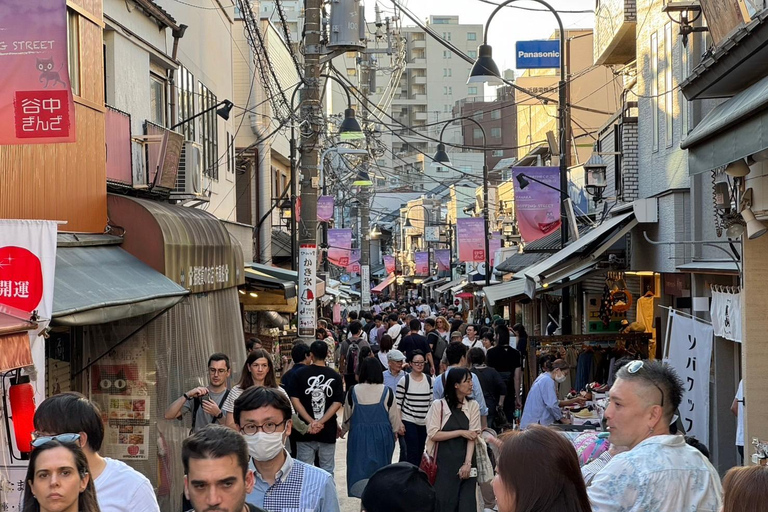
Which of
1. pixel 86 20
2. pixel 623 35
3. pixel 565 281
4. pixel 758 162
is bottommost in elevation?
pixel 565 281

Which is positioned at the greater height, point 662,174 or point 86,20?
point 86,20

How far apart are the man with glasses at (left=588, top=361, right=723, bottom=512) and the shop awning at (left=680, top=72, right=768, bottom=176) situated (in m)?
3.45

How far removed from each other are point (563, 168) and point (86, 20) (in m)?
10.5

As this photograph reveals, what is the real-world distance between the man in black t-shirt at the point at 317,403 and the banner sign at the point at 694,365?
416cm

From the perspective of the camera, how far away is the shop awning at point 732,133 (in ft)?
25.5

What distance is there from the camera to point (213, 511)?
3.97 m

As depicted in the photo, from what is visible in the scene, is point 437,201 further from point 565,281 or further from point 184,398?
point 184,398

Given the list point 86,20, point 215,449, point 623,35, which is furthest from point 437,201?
point 215,449

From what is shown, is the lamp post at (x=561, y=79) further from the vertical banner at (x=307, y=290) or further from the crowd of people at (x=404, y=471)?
the crowd of people at (x=404, y=471)

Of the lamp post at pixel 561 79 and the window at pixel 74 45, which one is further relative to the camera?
the lamp post at pixel 561 79

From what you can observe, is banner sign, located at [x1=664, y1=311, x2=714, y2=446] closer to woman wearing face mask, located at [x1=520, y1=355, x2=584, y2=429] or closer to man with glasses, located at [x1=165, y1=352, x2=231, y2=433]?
woman wearing face mask, located at [x1=520, y1=355, x2=584, y2=429]

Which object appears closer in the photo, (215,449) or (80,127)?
(215,449)

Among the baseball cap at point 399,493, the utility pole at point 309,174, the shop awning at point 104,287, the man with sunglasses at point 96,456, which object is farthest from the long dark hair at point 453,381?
the utility pole at point 309,174

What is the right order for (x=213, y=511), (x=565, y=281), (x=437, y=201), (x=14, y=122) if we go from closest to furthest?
(x=213, y=511) < (x=14, y=122) < (x=565, y=281) < (x=437, y=201)
